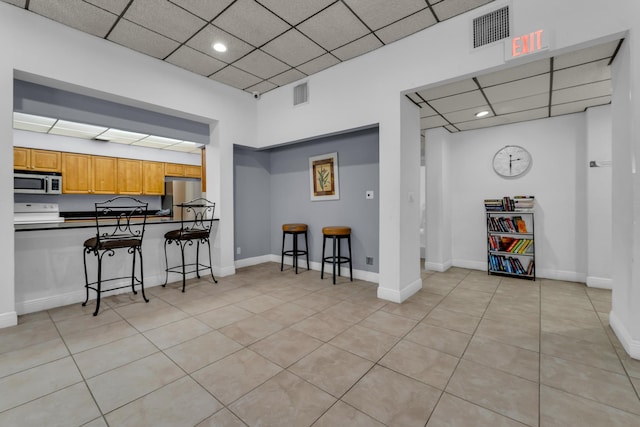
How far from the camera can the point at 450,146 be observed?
540 centimetres

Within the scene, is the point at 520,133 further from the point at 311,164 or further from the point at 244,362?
the point at 244,362

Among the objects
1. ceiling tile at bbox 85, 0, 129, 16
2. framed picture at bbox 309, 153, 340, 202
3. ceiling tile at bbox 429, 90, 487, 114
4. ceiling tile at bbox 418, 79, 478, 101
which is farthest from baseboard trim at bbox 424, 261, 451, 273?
ceiling tile at bbox 85, 0, 129, 16

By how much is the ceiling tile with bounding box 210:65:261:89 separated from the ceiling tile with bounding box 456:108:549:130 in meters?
3.60

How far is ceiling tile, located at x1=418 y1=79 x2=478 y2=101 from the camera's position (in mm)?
3202

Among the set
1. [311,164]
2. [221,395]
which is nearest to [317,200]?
[311,164]

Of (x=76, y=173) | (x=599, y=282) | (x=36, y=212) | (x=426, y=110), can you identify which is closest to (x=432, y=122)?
(x=426, y=110)

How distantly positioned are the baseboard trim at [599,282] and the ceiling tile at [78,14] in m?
6.87

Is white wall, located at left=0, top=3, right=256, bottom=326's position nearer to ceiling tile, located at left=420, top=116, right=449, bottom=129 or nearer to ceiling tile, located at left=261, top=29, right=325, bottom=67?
ceiling tile, located at left=261, top=29, right=325, bottom=67

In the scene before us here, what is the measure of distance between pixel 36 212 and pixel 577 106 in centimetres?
938

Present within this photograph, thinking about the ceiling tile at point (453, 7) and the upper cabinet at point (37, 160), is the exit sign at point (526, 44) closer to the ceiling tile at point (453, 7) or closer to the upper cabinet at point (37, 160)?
the ceiling tile at point (453, 7)

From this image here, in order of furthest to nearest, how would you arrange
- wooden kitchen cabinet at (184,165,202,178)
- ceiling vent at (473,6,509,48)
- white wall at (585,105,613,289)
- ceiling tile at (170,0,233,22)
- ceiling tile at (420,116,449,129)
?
wooden kitchen cabinet at (184,165,202,178), ceiling tile at (420,116,449,129), white wall at (585,105,613,289), ceiling tile at (170,0,233,22), ceiling vent at (473,6,509,48)

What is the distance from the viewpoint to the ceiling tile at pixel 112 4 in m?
2.70

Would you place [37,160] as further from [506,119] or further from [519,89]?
[506,119]

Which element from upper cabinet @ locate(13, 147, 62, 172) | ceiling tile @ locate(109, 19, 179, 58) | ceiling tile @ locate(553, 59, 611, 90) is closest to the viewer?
ceiling tile @ locate(553, 59, 611, 90)
